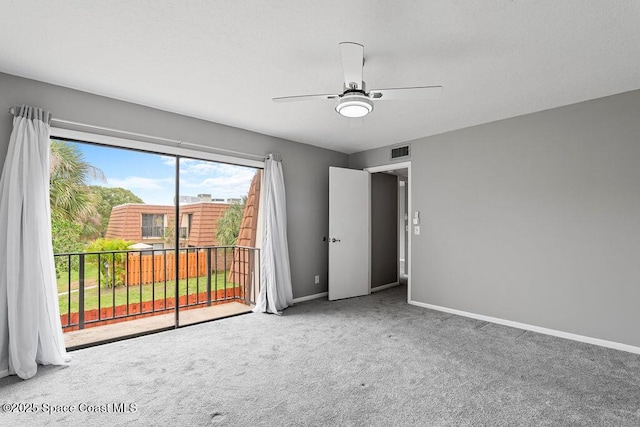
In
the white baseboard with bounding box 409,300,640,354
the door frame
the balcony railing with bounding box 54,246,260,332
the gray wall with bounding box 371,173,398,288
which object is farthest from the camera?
the gray wall with bounding box 371,173,398,288

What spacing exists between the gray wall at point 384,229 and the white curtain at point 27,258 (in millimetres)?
4338

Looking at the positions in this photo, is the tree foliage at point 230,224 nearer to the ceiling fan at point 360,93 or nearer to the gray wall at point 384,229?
the gray wall at point 384,229

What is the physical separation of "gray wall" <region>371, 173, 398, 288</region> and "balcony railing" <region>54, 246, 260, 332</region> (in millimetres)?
2135

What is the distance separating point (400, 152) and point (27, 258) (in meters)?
4.49

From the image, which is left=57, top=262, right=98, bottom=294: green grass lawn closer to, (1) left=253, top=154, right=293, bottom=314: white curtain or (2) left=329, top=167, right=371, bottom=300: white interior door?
(1) left=253, top=154, right=293, bottom=314: white curtain

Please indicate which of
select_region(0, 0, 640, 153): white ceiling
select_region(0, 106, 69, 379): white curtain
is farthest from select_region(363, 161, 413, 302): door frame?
select_region(0, 106, 69, 379): white curtain

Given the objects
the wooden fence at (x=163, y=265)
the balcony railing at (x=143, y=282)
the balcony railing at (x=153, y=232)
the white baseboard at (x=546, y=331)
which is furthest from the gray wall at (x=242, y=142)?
the balcony railing at (x=153, y=232)

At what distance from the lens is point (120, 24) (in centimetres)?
198

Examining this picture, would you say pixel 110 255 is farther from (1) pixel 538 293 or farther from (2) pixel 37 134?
(1) pixel 538 293

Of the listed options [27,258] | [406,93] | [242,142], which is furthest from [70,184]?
[406,93]

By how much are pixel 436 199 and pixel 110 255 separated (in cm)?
452

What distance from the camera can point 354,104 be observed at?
89.3 inches

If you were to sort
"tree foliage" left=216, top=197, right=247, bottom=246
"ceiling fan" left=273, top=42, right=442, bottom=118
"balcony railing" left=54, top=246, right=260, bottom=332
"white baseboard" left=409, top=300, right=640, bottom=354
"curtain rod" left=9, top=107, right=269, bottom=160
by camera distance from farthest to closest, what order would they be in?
1. "tree foliage" left=216, top=197, right=247, bottom=246
2. "balcony railing" left=54, top=246, right=260, bottom=332
3. "white baseboard" left=409, top=300, right=640, bottom=354
4. "curtain rod" left=9, top=107, right=269, bottom=160
5. "ceiling fan" left=273, top=42, right=442, bottom=118

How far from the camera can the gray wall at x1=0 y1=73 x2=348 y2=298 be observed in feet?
8.93
